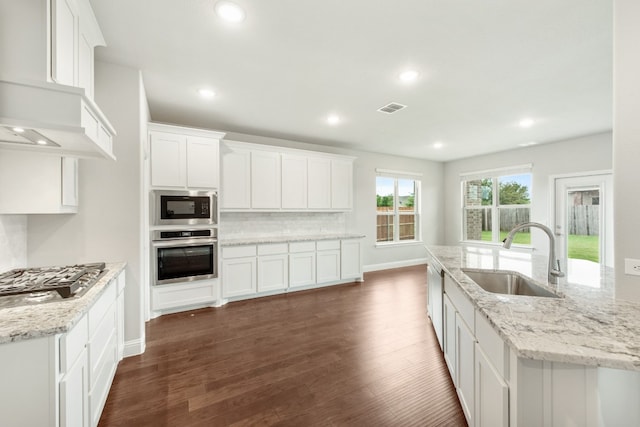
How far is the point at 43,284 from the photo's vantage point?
1508 mm

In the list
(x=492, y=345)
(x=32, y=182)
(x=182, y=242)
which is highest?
(x=32, y=182)

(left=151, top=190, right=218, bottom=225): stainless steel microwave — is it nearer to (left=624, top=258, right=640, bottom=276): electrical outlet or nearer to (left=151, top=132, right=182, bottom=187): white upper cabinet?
(left=151, top=132, right=182, bottom=187): white upper cabinet

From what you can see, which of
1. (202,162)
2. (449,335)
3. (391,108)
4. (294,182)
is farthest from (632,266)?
(202,162)

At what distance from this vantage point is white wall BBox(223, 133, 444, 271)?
5.61m

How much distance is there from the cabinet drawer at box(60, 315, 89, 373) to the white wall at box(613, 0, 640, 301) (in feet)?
9.17

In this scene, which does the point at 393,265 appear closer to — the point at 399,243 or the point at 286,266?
the point at 399,243

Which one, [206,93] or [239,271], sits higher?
[206,93]

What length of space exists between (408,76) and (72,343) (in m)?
3.21

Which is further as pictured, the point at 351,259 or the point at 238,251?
the point at 351,259

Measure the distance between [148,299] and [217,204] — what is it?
1.47m

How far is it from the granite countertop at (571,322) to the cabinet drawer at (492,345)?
96 mm

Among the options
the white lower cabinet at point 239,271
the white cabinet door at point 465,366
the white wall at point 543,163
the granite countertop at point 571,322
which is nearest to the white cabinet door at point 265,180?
the white lower cabinet at point 239,271

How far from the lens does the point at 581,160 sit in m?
4.63

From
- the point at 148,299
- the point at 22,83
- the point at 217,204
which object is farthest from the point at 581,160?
the point at 148,299
